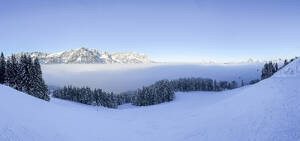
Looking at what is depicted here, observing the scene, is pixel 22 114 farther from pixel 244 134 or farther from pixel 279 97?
pixel 279 97

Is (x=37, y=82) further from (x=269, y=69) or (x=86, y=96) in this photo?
(x=269, y=69)

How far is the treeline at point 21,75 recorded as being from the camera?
40875 millimetres

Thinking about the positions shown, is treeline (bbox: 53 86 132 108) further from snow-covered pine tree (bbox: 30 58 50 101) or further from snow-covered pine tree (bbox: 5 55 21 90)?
snow-covered pine tree (bbox: 5 55 21 90)

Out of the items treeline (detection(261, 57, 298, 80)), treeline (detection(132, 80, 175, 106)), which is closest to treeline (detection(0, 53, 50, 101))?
treeline (detection(132, 80, 175, 106))

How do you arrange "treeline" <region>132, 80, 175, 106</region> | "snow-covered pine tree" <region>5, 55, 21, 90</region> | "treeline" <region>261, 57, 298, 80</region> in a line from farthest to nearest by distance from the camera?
"treeline" <region>132, 80, 175, 106</region> < "treeline" <region>261, 57, 298, 80</region> < "snow-covered pine tree" <region>5, 55, 21, 90</region>

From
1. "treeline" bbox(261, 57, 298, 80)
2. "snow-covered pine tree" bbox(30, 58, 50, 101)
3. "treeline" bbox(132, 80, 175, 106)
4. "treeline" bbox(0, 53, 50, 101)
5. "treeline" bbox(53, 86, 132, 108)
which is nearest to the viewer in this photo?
"treeline" bbox(0, 53, 50, 101)

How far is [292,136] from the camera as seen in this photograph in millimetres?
12516

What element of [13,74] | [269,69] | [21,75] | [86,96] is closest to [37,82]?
[21,75]

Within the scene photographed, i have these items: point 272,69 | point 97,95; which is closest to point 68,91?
point 97,95

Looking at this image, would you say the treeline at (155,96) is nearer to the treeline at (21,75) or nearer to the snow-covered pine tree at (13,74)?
the treeline at (21,75)

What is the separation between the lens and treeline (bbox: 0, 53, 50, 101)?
134ft

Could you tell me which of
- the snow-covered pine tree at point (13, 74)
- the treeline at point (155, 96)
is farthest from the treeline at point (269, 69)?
the snow-covered pine tree at point (13, 74)

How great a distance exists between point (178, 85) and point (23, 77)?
349 ft

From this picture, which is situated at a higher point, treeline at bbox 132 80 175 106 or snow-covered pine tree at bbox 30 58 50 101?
snow-covered pine tree at bbox 30 58 50 101
